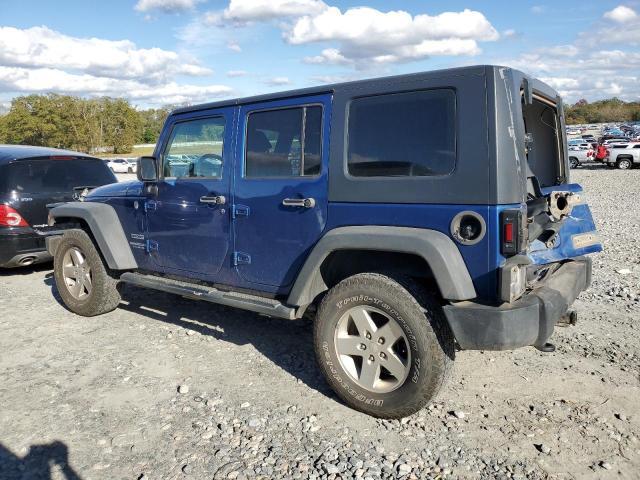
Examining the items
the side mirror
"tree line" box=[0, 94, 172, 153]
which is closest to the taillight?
the side mirror

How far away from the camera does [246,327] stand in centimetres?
522

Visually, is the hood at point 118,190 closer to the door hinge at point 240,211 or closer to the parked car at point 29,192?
the parked car at point 29,192

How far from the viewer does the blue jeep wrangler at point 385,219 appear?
120 inches

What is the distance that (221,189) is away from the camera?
14.0 ft

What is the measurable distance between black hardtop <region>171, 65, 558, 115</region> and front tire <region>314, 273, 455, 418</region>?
4.09 feet

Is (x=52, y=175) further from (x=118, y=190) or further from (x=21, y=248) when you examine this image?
(x=118, y=190)

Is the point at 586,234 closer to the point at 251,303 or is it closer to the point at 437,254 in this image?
the point at 437,254

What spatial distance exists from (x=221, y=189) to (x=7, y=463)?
7.54ft

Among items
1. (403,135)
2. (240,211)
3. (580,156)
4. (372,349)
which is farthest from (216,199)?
(580,156)

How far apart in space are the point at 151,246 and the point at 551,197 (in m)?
3.43

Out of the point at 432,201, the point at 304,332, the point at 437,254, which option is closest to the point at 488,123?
the point at 432,201

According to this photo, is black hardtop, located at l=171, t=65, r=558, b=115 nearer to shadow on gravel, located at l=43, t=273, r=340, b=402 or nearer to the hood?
the hood

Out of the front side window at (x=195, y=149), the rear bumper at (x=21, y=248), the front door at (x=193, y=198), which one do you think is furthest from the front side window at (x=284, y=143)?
the rear bumper at (x=21, y=248)

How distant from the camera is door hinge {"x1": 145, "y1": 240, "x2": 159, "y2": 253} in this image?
4.91m
